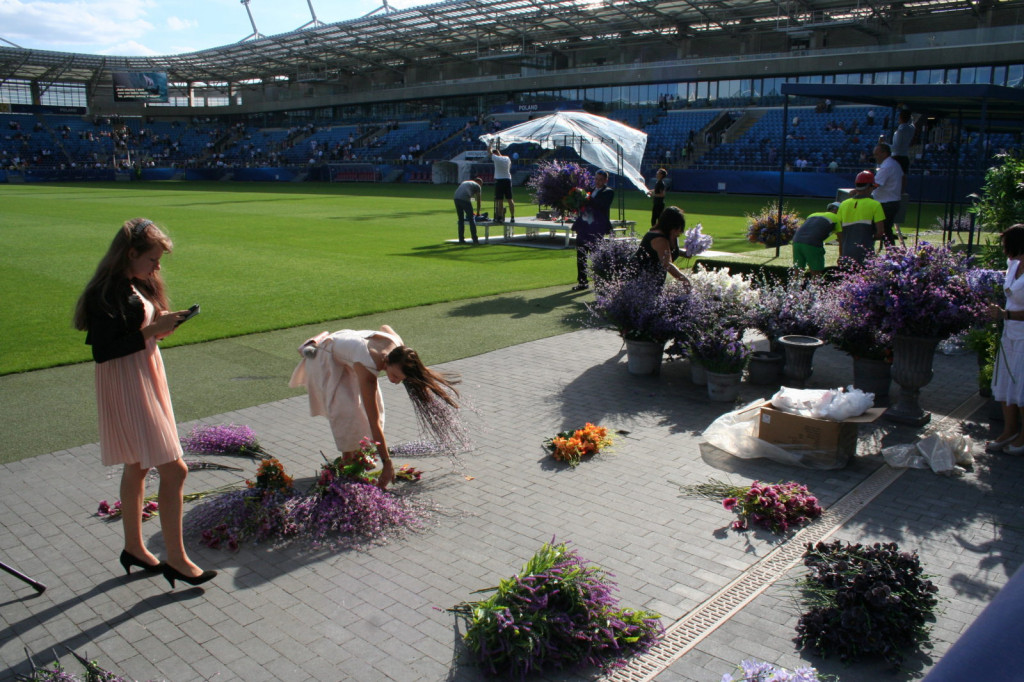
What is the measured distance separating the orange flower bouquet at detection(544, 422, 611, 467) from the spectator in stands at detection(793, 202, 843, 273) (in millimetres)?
6294

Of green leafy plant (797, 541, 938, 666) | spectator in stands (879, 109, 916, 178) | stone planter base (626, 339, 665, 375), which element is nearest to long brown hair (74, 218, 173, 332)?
green leafy plant (797, 541, 938, 666)

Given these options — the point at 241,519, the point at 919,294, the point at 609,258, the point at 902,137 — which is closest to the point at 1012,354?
the point at 919,294

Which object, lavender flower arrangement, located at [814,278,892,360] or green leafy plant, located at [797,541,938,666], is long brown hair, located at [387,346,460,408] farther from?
lavender flower arrangement, located at [814,278,892,360]

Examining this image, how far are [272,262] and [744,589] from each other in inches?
593

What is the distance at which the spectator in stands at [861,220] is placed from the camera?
36.1 ft

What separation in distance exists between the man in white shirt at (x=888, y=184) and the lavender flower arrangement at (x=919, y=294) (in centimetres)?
567

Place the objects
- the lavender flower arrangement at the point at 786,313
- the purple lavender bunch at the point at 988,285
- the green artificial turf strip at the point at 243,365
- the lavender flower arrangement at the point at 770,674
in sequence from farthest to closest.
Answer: the lavender flower arrangement at the point at 786,313 < the green artificial turf strip at the point at 243,365 < the purple lavender bunch at the point at 988,285 < the lavender flower arrangement at the point at 770,674

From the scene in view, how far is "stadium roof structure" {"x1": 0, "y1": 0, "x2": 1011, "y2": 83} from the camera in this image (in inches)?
1804

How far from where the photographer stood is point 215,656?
12.8ft

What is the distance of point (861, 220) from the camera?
437 inches

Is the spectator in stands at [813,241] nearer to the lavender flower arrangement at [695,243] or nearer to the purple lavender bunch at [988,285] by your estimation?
the lavender flower arrangement at [695,243]

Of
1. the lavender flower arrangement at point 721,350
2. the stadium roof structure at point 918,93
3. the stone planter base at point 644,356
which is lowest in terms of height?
the stone planter base at point 644,356

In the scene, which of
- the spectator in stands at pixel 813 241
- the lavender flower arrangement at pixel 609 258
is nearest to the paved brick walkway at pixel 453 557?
the lavender flower arrangement at pixel 609 258

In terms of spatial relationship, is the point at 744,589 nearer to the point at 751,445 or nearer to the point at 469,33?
the point at 751,445
